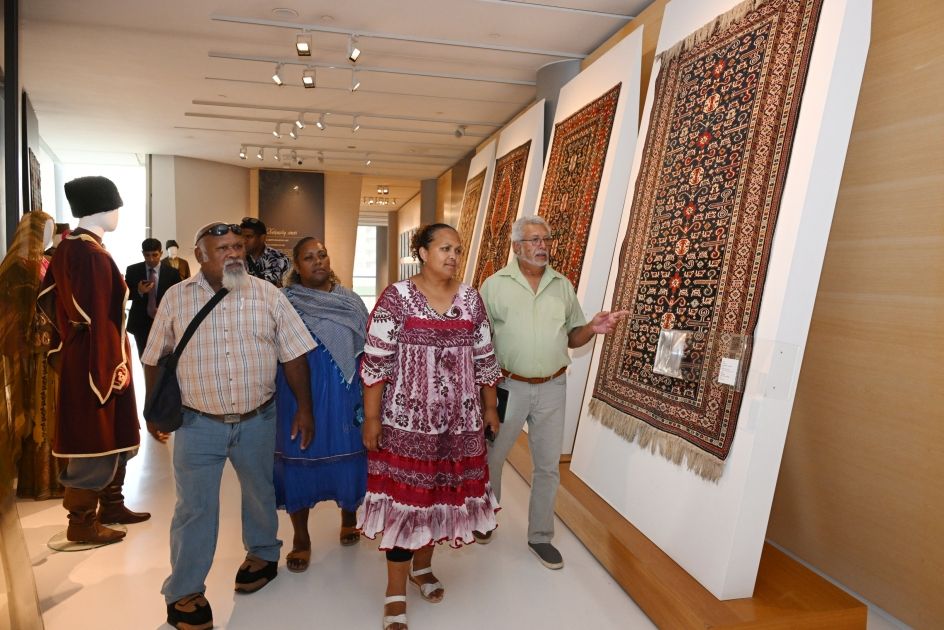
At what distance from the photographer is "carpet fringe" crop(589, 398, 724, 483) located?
235 centimetres

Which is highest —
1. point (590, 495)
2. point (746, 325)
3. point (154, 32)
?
point (154, 32)

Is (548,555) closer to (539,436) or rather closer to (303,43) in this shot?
(539,436)

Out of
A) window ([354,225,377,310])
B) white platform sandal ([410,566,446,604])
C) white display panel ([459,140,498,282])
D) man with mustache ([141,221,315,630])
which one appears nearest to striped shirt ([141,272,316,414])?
man with mustache ([141,221,315,630])

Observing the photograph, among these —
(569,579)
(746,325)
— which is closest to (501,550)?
(569,579)

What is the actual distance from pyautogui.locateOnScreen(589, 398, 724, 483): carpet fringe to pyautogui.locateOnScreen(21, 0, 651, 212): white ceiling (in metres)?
3.13

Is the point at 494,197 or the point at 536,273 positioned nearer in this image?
the point at 536,273

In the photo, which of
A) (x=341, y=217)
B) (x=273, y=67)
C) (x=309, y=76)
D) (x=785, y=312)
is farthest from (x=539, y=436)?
(x=341, y=217)

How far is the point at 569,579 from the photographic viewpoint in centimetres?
275

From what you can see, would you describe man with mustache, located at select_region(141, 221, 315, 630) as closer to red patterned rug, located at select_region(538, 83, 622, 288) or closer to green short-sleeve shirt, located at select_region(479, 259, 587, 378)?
green short-sleeve shirt, located at select_region(479, 259, 587, 378)

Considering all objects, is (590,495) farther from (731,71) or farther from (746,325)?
(731,71)

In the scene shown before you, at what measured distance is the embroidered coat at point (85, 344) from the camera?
8.72 feet

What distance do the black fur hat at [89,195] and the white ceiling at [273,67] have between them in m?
2.52

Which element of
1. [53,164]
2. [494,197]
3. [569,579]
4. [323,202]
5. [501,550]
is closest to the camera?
[569,579]

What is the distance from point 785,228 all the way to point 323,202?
11668 millimetres
